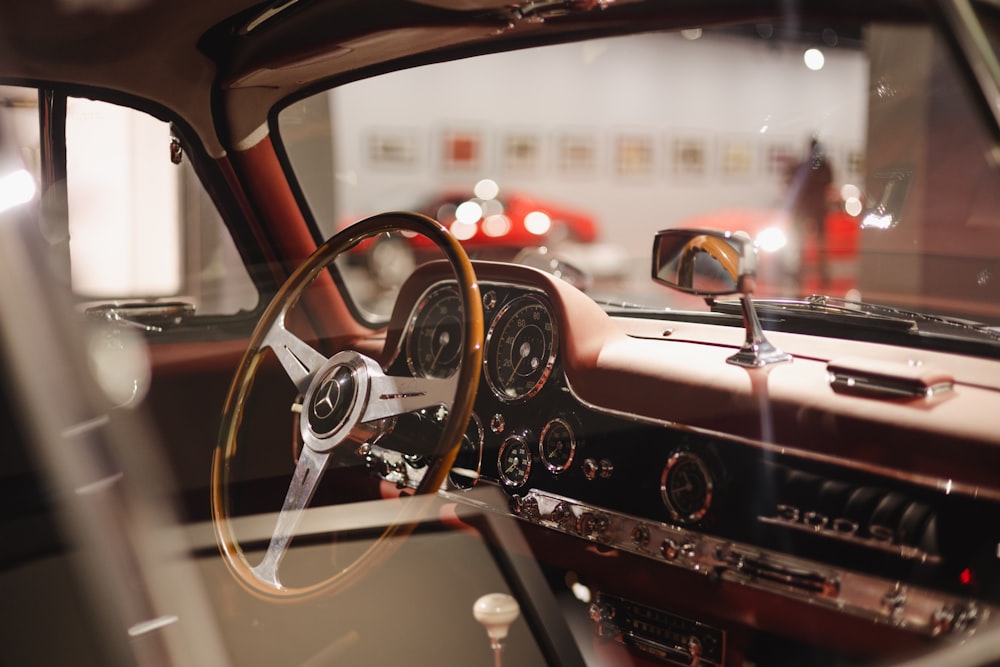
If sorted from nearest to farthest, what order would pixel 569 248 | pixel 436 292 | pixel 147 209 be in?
pixel 436 292 < pixel 147 209 < pixel 569 248

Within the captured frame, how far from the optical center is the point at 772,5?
1591 millimetres

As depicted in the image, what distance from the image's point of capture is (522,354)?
6.39 feet

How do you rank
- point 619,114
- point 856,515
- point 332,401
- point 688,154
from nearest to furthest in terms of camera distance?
point 856,515, point 332,401, point 619,114, point 688,154

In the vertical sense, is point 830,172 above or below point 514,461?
above

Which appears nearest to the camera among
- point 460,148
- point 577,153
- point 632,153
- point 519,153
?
point 460,148

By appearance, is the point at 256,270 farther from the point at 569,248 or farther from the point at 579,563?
the point at 569,248

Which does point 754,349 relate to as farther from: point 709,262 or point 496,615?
point 496,615

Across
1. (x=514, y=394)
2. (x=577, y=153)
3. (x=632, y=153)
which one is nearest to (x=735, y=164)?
(x=632, y=153)

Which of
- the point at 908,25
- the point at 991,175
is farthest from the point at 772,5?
the point at 991,175

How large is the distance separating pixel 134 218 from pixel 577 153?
8177 mm

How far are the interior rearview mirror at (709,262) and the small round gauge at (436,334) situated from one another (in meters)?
0.55

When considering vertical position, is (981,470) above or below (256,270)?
below

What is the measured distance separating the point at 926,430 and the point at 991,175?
40cm

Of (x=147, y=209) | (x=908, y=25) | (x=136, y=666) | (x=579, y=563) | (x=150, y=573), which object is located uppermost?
(x=908, y=25)
